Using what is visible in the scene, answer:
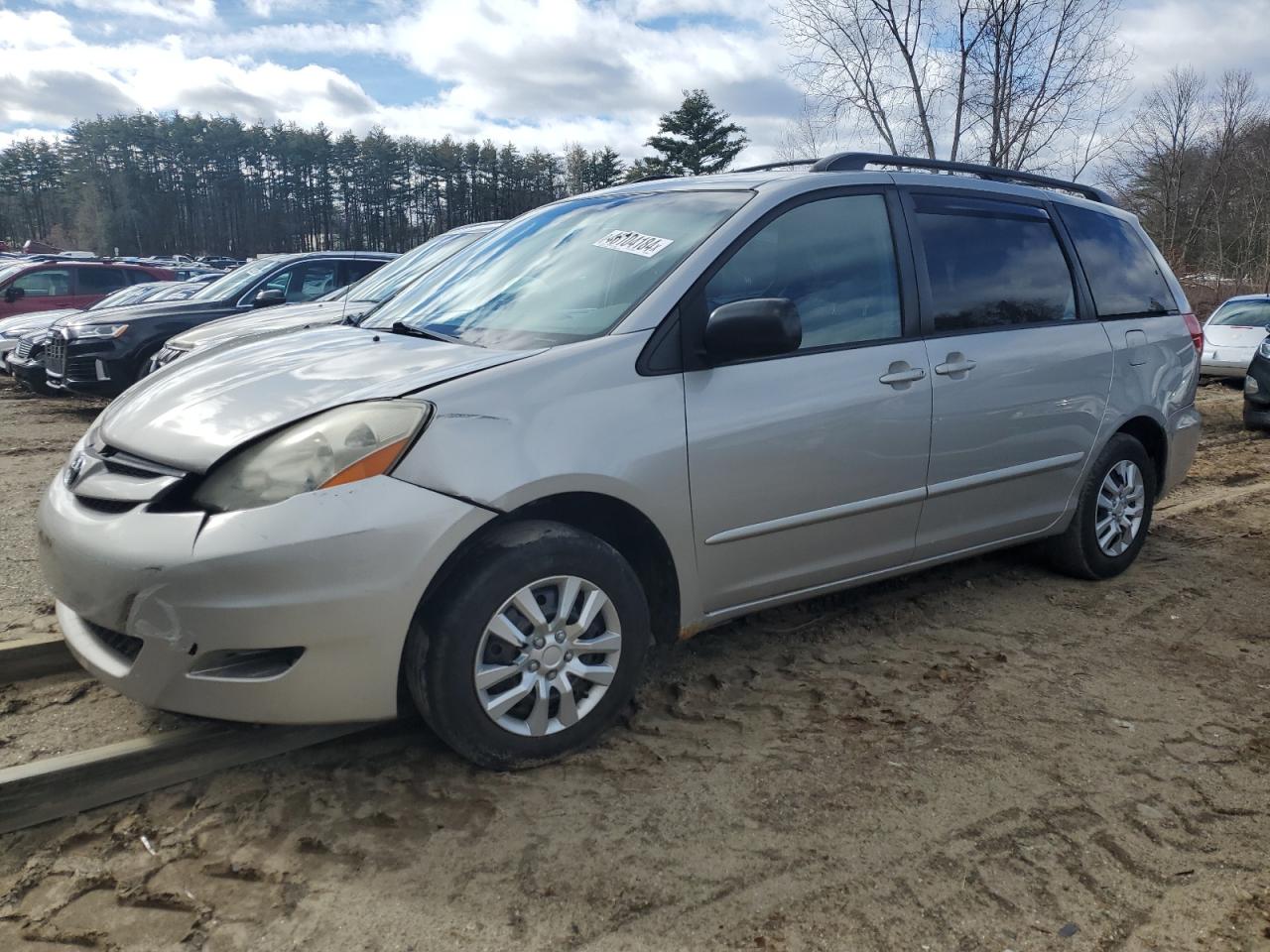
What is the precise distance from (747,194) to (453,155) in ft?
282

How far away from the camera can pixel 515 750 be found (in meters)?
2.77

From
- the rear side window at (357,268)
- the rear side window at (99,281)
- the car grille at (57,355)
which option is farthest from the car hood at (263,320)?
the rear side window at (99,281)

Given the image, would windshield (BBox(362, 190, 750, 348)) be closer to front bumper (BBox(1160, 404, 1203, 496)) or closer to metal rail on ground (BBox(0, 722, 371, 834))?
metal rail on ground (BBox(0, 722, 371, 834))

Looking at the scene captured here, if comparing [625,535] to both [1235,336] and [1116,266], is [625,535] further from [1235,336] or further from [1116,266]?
[1235,336]

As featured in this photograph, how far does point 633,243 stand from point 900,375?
1113 millimetres

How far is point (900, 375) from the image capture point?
3580 millimetres

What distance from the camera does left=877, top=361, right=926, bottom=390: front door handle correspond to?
11.6 ft

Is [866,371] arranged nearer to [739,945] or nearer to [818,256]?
[818,256]

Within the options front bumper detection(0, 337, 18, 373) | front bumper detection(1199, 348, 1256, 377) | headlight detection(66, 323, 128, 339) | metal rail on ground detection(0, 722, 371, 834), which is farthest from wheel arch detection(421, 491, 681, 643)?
front bumper detection(1199, 348, 1256, 377)

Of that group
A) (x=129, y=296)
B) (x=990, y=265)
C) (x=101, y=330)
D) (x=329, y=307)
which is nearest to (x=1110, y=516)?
(x=990, y=265)

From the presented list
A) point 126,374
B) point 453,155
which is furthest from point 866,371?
point 453,155

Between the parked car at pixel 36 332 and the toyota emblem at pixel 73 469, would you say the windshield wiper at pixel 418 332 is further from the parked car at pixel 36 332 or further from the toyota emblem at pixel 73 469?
the parked car at pixel 36 332

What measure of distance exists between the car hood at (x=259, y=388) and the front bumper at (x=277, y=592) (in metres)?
0.25

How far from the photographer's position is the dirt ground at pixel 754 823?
219 centimetres
